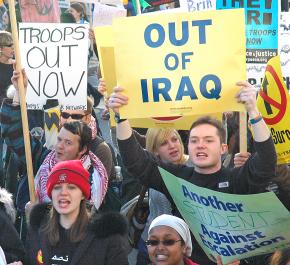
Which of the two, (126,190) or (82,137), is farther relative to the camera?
(126,190)

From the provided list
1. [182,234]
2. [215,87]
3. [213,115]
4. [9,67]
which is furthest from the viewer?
[9,67]

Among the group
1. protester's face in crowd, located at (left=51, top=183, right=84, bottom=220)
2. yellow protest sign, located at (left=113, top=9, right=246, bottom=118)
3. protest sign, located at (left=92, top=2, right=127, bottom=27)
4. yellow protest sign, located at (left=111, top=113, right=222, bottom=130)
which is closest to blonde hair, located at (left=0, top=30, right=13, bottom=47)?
protest sign, located at (left=92, top=2, right=127, bottom=27)

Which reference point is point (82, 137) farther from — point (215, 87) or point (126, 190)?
point (215, 87)

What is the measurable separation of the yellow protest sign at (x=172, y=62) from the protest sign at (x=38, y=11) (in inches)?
107

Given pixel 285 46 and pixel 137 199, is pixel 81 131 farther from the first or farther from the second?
pixel 285 46

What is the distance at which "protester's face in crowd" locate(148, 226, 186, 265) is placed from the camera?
4.46 meters

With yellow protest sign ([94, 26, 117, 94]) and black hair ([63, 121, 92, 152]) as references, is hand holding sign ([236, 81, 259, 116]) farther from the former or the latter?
black hair ([63, 121, 92, 152])

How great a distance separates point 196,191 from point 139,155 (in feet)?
1.59

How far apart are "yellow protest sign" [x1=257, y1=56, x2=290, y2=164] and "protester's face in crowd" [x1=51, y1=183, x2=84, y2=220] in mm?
1385

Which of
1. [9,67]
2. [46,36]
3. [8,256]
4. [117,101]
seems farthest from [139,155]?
[9,67]

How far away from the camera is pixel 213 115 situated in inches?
214

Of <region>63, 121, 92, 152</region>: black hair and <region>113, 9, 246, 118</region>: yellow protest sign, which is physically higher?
<region>113, 9, 246, 118</region>: yellow protest sign

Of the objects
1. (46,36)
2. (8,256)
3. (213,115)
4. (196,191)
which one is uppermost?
(46,36)

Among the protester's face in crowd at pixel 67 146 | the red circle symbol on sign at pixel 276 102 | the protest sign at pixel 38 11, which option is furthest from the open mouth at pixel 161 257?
the protest sign at pixel 38 11
